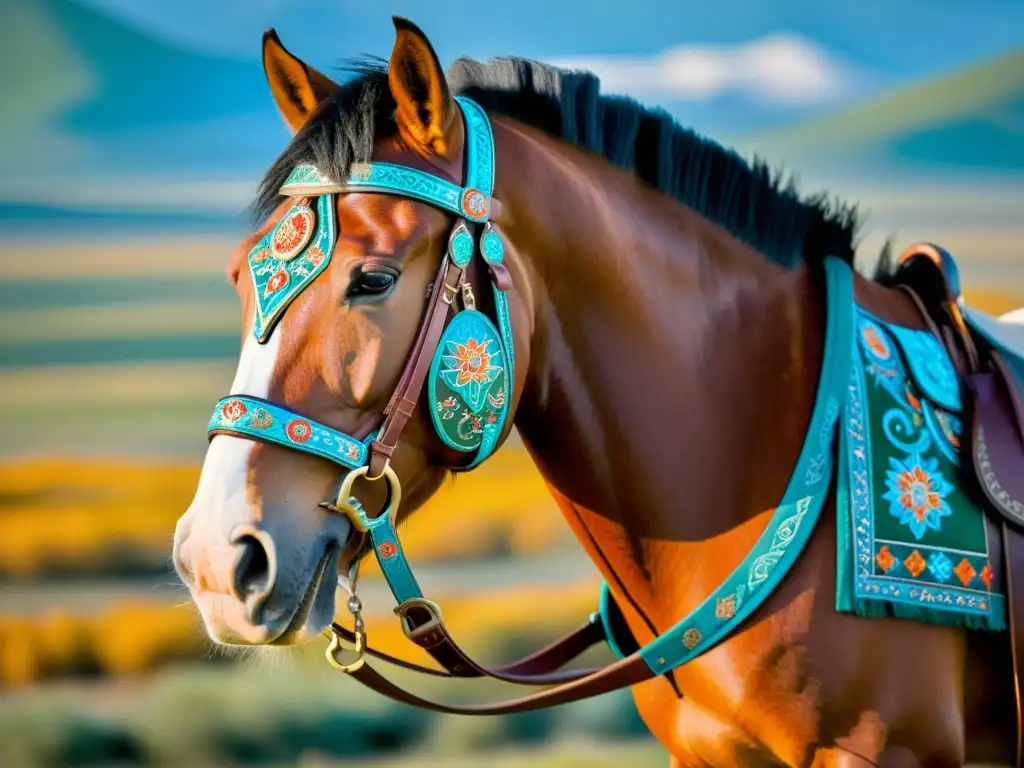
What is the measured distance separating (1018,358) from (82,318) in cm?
307

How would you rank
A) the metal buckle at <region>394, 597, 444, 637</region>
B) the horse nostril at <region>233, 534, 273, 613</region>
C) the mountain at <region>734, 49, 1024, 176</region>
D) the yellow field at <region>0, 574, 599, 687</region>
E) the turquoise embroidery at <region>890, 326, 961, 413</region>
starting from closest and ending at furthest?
1. the horse nostril at <region>233, 534, 273, 613</region>
2. the metal buckle at <region>394, 597, 444, 637</region>
3. the turquoise embroidery at <region>890, 326, 961, 413</region>
4. the yellow field at <region>0, 574, 599, 687</region>
5. the mountain at <region>734, 49, 1024, 176</region>

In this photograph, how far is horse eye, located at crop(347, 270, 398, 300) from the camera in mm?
1208

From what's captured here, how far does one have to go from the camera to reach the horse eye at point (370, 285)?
3.96 ft

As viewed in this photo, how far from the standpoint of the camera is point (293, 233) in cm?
124

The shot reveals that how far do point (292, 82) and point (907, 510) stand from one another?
115 centimetres

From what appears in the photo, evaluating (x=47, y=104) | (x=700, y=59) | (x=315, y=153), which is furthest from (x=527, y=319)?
(x=47, y=104)

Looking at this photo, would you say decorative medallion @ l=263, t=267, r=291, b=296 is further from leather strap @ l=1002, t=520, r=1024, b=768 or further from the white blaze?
leather strap @ l=1002, t=520, r=1024, b=768

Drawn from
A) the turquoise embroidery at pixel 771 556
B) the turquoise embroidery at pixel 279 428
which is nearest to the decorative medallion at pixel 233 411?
the turquoise embroidery at pixel 279 428

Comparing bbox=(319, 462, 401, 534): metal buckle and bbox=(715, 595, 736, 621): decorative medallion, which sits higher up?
bbox=(319, 462, 401, 534): metal buckle

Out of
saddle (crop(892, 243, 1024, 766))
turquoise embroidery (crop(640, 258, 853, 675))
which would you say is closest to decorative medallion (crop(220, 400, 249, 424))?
turquoise embroidery (crop(640, 258, 853, 675))

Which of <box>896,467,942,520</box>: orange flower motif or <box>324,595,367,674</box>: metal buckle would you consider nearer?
<box>324,595,367,674</box>: metal buckle

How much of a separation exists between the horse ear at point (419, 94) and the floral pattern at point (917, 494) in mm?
823

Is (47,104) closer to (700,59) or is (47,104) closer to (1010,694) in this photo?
(700,59)

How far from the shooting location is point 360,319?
3.94 feet
